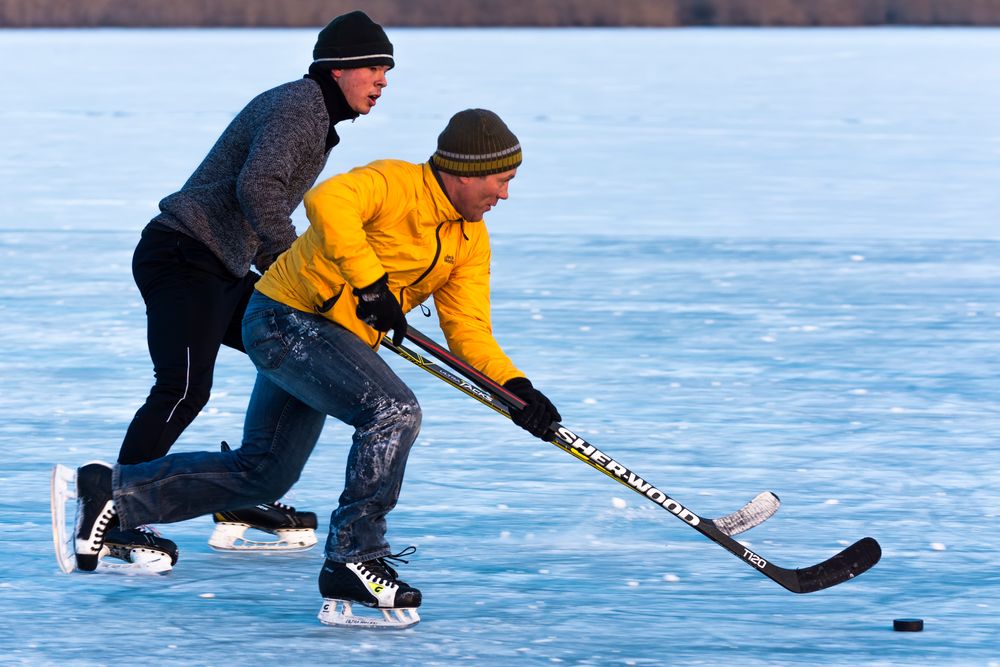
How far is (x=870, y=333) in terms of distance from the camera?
898 cm

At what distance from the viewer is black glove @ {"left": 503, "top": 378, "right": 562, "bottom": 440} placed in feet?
15.4

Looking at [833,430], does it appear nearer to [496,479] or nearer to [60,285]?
[496,479]

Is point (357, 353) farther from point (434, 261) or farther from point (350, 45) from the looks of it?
point (350, 45)

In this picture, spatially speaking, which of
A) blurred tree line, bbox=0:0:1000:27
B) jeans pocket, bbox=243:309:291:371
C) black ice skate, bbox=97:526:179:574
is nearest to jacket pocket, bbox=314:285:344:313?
jeans pocket, bbox=243:309:291:371

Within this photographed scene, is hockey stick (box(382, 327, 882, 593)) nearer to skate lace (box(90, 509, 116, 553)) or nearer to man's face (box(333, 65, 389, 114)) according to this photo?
man's face (box(333, 65, 389, 114))

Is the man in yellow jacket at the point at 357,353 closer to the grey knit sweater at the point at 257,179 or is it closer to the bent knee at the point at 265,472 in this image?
the bent knee at the point at 265,472

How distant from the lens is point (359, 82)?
5.07 metres

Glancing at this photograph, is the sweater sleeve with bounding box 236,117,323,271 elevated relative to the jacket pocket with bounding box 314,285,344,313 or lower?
elevated

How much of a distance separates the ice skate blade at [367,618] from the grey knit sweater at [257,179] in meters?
1.09

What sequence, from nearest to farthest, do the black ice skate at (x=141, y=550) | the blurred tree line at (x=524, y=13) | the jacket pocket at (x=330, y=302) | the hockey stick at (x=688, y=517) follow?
the jacket pocket at (x=330, y=302) < the hockey stick at (x=688, y=517) < the black ice skate at (x=141, y=550) < the blurred tree line at (x=524, y=13)

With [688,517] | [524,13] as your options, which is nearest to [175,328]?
[688,517]

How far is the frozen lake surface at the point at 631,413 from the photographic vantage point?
4531 mm

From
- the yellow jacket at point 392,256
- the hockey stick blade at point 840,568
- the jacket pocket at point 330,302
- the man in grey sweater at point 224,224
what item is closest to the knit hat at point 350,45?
the man in grey sweater at point 224,224

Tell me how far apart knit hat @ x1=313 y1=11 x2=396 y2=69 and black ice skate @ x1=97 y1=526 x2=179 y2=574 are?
1.40 m
